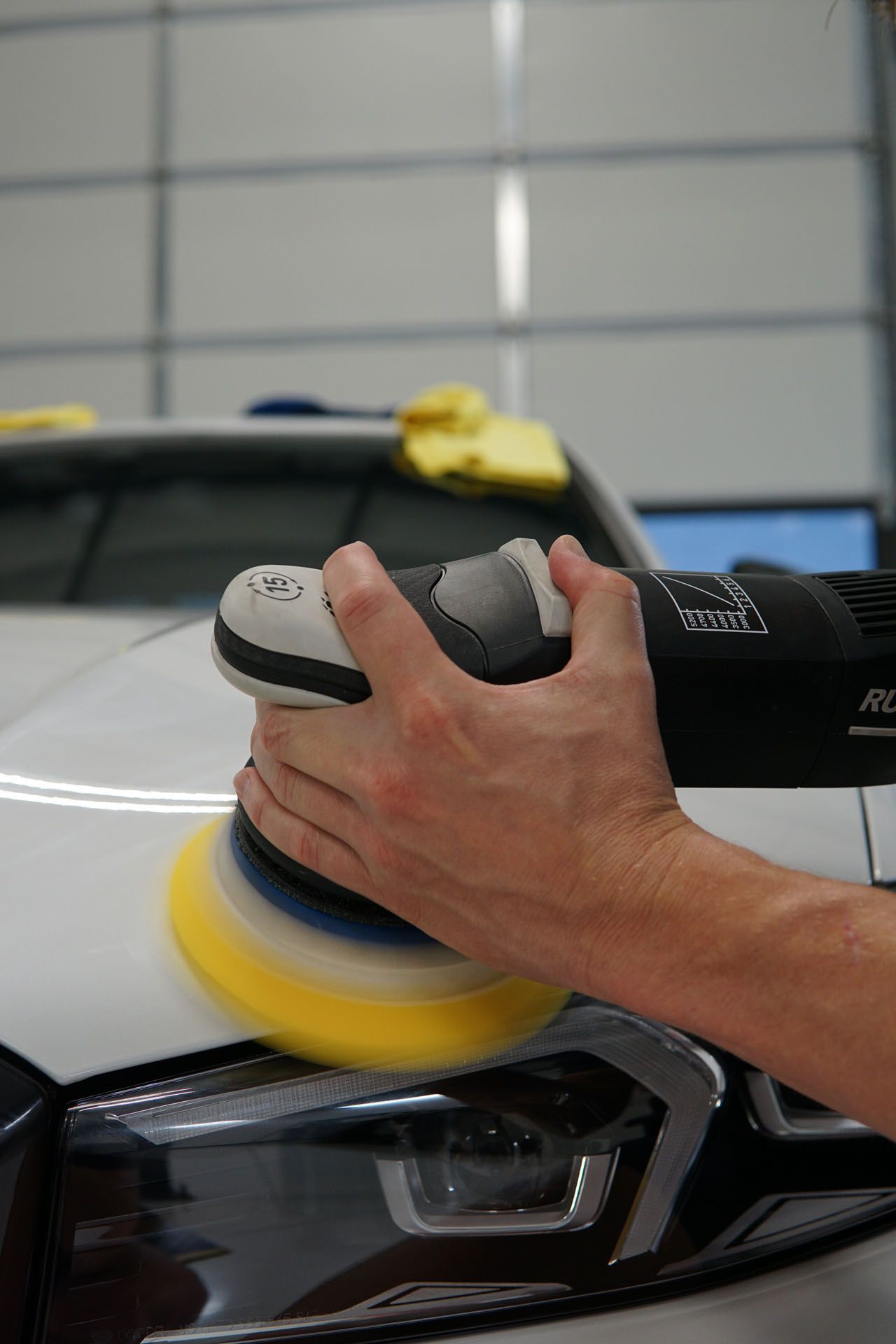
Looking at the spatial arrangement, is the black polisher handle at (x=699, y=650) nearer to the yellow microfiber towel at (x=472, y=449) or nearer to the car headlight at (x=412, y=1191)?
the car headlight at (x=412, y=1191)

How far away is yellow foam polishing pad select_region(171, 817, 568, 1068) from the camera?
0.51 m

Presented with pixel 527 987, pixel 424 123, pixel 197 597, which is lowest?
pixel 527 987

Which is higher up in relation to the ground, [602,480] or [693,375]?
[693,375]

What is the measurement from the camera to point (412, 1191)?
52 cm

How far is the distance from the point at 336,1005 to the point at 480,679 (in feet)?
0.61

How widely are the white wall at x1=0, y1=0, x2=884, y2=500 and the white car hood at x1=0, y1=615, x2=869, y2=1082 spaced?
4541mm

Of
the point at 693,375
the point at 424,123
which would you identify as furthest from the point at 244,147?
the point at 693,375

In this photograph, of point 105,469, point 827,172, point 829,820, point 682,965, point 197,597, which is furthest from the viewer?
point 827,172

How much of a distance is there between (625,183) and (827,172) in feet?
3.32

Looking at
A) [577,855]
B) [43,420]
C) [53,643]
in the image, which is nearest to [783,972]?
[577,855]

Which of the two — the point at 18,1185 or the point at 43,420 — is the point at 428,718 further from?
→ the point at 43,420

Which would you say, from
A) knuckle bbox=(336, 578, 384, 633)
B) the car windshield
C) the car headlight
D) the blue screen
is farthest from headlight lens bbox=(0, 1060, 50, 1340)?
the blue screen

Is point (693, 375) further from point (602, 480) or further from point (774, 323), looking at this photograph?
point (602, 480)

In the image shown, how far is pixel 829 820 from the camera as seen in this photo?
694 mm
